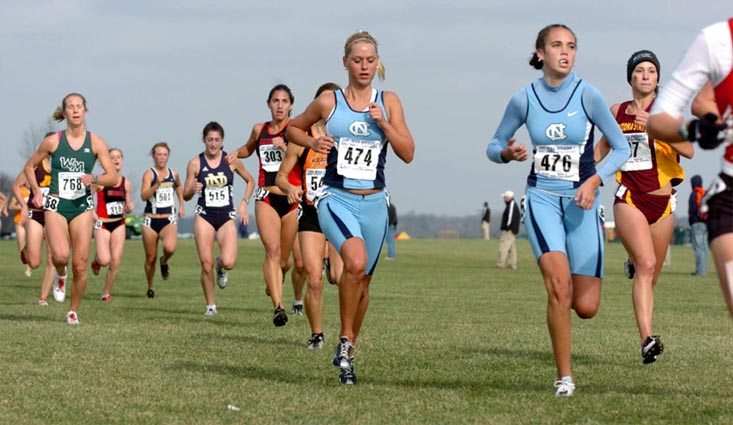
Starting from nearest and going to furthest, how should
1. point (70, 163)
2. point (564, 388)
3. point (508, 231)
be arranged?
point (564, 388) < point (70, 163) < point (508, 231)

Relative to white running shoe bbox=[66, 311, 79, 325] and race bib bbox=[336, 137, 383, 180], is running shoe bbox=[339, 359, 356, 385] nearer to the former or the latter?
race bib bbox=[336, 137, 383, 180]

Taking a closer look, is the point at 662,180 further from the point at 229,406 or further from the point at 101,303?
the point at 101,303

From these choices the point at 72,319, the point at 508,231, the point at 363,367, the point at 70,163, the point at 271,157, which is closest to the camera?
the point at 363,367

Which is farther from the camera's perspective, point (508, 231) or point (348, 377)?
point (508, 231)

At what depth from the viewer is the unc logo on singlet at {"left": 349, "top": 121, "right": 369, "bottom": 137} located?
8984 millimetres

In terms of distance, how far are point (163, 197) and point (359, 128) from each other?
11.8 meters

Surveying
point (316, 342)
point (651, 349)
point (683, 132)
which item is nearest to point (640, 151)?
point (651, 349)

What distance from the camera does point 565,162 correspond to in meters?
8.45

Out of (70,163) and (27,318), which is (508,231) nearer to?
(27,318)

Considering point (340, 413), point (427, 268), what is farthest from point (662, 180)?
point (427, 268)

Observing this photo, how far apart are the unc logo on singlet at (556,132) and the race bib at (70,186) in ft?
22.5

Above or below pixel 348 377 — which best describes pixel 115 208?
above

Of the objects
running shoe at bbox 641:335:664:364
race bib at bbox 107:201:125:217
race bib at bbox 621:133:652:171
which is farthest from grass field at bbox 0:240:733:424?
race bib at bbox 107:201:125:217

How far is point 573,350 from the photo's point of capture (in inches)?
452
